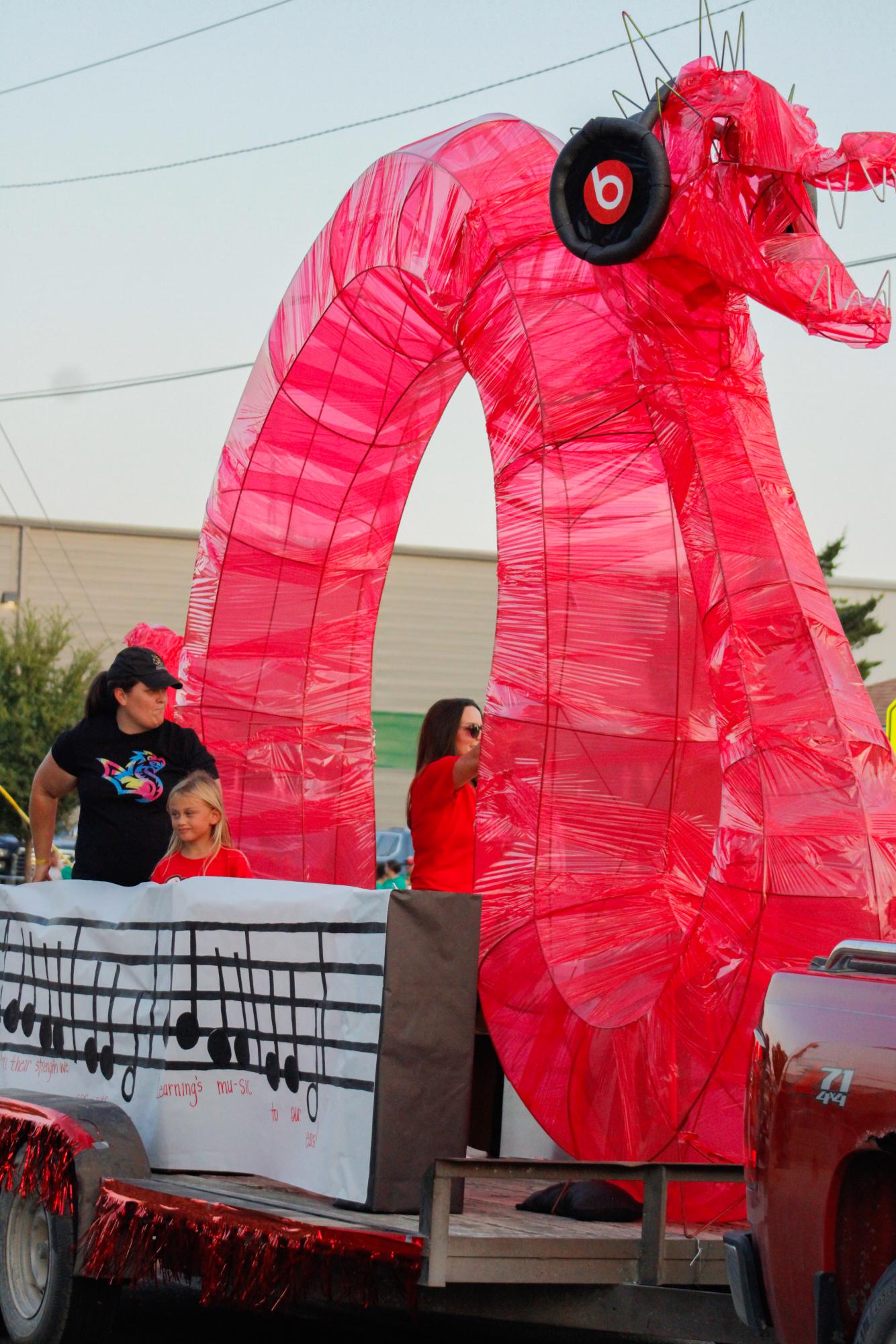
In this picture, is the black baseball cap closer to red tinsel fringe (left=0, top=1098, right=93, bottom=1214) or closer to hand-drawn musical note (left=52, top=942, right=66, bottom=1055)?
hand-drawn musical note (left=52, top=942, right=66, bottom=1055)

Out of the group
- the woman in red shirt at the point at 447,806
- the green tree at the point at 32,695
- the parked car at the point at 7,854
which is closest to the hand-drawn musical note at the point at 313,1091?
the woman in red shirt at the point at 447,806

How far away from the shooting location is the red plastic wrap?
16.5ft

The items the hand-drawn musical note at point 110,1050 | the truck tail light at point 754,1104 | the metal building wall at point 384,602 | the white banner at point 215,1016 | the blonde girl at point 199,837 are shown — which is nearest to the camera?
the truck tail light at point 754,1104

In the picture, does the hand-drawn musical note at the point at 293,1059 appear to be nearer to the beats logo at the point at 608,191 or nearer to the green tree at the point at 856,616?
the beats logo at the point at 608,191

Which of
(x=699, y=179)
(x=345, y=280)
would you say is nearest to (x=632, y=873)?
(x=699, y=179)

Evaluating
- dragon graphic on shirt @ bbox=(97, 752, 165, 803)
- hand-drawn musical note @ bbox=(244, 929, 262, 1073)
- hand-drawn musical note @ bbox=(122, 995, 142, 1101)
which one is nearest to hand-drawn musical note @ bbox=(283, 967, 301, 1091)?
hand-drawn musical note @ bbox=(244, 929, 262, 1073)

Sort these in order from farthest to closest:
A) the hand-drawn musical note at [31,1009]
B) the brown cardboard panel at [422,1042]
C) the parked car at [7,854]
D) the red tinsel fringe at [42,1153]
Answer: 1. the parked car at [7,854]
2. the hand-drawn musical note at [31,1009]
3. the red tinsel fringe at [42,1153]
4. the brown cardboard panel at [422,1042]

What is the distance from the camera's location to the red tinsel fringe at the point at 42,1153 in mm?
5375

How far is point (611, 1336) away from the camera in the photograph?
6684 mm

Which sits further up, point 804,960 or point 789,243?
point 789,243

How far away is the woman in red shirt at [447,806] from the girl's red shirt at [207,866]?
891mm

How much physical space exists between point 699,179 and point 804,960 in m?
2.30

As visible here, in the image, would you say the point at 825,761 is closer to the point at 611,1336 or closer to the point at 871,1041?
the point at 871,1041

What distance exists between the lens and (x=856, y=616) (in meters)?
36.8
